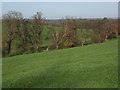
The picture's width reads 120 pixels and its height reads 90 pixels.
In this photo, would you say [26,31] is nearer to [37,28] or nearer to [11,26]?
[37,28]

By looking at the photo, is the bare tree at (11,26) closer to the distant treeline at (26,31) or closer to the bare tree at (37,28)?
the distant treeline at (26,31)

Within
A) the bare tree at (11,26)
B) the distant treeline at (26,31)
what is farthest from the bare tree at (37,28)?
the bare tree at (11,26)

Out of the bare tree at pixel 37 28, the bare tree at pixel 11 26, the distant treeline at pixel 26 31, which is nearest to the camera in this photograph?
the distant treeline at pixel 26 31

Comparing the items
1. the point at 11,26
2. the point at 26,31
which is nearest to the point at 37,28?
the point at 26,31

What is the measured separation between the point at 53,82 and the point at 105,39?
928cm

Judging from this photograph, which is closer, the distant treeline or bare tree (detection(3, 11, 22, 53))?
the distant treeline

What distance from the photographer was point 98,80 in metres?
4.55

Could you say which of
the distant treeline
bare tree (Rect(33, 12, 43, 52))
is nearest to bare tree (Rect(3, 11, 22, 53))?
the distant treeline

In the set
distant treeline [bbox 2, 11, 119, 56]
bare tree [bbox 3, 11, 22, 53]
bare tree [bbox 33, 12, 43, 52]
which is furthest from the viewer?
bare tree [bbox 33, 12, 43, 52]

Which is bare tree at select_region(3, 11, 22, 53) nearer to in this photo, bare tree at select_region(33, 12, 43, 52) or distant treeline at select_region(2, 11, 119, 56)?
distant treeline at select_region(2, 11, 119, 56)

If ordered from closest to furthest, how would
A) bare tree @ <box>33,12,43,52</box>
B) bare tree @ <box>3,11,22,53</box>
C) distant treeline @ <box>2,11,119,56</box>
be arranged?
distant treeline @ <box>2,11,119,56</box>
bare tree @ <box>3,11,22,53</box>
bare tree @ <box>33,12,43,52</box>

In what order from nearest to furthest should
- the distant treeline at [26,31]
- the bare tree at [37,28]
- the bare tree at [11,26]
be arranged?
the distant treeline at [26,31] < the bare tree at [11,26] < the bare tree at [37,28]

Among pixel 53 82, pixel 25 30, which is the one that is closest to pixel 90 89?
pixel 53 82

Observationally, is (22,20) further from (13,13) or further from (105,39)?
(105,39)
